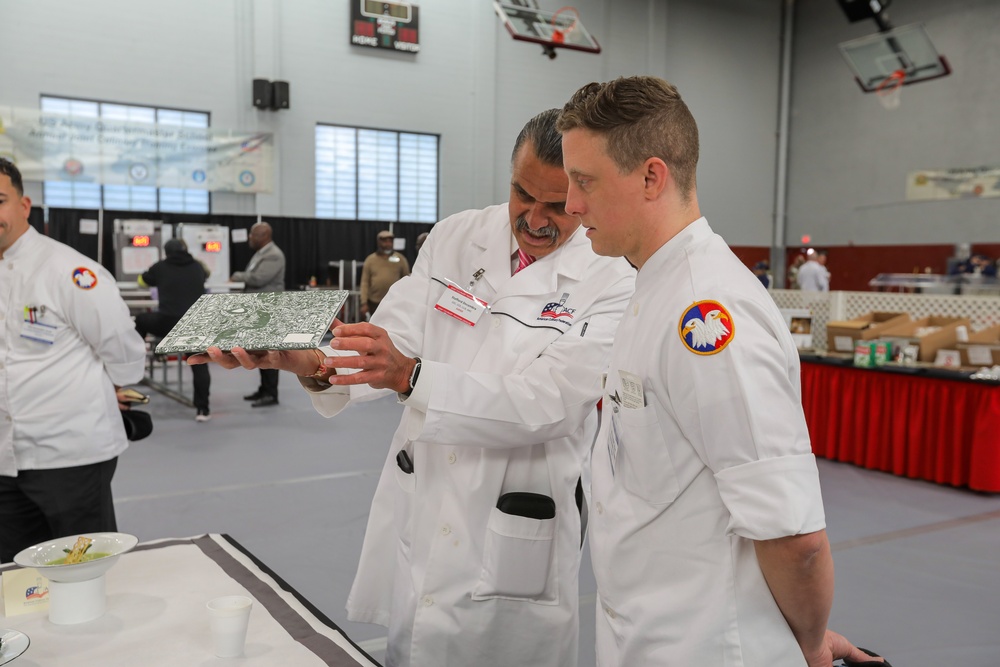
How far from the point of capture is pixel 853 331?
5.60 meters

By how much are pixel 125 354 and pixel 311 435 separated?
3501 mm

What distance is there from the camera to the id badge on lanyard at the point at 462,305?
5.61 ft

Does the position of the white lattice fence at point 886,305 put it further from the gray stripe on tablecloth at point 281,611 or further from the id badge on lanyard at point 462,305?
the gray stripe on tablecloth at point 281,611

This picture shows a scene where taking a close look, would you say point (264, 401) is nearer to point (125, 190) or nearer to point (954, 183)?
point (125, 190)

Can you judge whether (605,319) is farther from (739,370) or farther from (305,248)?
(305,248)

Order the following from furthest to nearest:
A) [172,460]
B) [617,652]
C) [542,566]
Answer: [172,460] → [542,566] → [617,652]

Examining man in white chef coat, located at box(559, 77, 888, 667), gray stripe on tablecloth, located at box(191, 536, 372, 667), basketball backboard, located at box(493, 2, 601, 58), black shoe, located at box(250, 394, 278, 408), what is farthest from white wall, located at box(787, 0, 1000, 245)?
gray stripe on tablecloth, located at box(191, 536, 372, 667)

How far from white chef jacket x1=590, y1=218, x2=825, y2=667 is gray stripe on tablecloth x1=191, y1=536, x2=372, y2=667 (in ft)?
1.49

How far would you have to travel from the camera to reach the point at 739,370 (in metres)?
0.98

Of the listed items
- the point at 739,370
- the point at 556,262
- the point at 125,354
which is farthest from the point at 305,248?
the point at 739,370

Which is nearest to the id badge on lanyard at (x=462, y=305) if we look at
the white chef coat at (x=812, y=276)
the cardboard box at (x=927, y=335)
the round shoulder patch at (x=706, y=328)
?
the round shoulder patch at (x=706, y=328)

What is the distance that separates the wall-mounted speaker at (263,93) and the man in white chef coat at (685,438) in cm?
1165

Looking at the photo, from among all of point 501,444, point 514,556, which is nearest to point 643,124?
point 501,444

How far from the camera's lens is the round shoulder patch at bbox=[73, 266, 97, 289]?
244cm
